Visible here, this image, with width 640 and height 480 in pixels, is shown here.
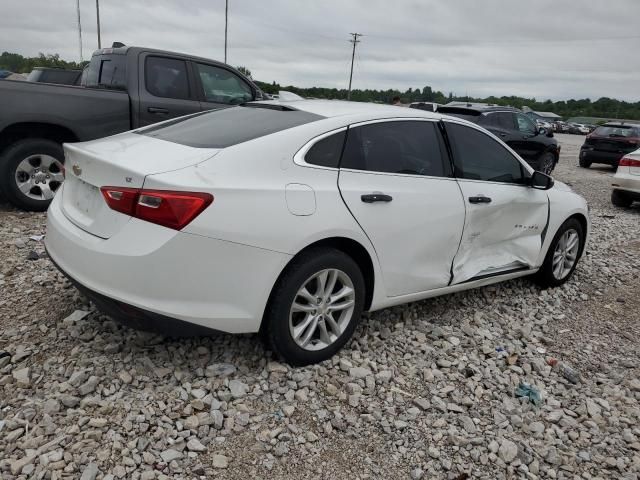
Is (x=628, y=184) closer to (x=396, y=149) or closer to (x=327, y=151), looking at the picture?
(x=396, y=149)

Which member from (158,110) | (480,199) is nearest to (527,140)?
(158,110)

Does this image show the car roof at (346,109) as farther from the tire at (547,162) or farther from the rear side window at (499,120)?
the tire at (547,162)

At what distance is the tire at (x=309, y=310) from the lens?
112 inches

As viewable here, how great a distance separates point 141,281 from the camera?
99.3 inches

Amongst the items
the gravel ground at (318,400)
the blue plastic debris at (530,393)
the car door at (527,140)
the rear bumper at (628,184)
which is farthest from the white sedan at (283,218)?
the car door at (527,140)

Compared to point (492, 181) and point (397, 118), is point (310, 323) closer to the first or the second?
point (397, 118)

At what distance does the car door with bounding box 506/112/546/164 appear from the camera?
12.4 meters

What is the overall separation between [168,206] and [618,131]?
17.2 meters

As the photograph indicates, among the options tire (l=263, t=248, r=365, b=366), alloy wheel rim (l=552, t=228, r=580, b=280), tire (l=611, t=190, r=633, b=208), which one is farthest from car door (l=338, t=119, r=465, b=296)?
tire (l=611, t=190, r=633, b=208)

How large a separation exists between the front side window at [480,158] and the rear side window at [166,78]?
3.89 meters

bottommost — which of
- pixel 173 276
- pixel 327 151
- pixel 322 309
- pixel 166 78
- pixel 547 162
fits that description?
pixel 547 162

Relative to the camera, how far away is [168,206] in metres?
2.49

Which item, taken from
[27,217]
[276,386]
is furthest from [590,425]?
[27,217]

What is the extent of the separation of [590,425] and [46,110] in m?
5.58
